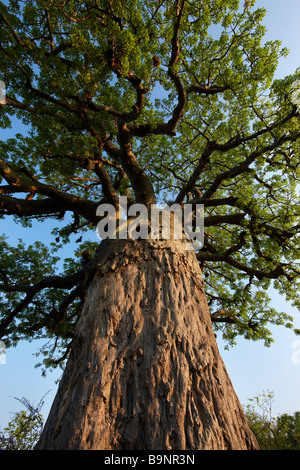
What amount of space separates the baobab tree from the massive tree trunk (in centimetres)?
1

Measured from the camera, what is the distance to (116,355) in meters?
1.88

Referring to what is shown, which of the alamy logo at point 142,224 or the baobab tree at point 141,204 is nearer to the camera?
the baobab tree at point 141,204

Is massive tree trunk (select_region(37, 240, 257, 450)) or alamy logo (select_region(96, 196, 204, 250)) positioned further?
alamy logo (select_region(96, 196, 204, 250))

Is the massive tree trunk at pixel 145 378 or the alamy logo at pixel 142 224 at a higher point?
the alamy logo at pixel 142 224

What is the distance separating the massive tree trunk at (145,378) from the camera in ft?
4.80

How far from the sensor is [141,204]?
171 inches

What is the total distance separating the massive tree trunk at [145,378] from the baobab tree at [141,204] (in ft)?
0.03

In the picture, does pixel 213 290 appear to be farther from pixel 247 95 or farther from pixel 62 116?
pixel 62 116

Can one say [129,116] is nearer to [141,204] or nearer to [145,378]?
[141,204]

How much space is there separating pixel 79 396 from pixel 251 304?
588 cm

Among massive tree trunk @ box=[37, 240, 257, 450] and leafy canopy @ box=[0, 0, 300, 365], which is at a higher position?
leafy canopy @ box=[0, 0, 300, 365]

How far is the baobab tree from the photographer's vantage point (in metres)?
1.63

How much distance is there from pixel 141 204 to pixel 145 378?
314 centimetres
